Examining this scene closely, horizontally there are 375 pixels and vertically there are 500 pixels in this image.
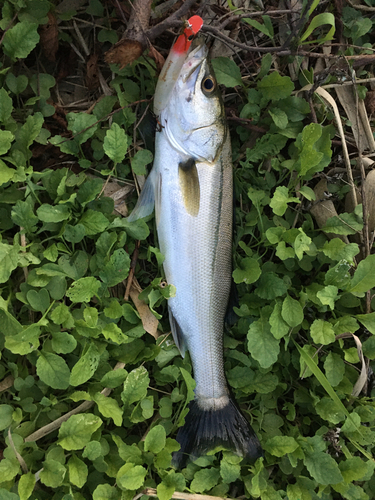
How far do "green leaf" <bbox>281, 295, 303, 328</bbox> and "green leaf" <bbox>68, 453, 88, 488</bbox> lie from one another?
1310 mm

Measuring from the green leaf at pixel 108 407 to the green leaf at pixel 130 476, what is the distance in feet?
0.72

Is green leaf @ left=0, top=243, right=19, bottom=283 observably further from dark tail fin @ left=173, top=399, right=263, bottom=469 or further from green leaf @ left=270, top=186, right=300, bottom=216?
green leaf @ left=270, top=186, right=300, bottom=216

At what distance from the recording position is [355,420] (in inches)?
85.0

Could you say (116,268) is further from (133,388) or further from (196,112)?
(196,112)

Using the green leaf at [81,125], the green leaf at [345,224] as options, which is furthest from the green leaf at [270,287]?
the green leaf at [81,125]

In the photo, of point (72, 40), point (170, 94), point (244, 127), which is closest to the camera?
point (170, 94)

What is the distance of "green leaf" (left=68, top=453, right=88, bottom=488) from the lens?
1.83 m

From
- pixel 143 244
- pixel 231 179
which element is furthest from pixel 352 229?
pixel 143 244

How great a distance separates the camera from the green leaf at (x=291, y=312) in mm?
2109

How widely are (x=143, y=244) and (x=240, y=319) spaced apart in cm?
74

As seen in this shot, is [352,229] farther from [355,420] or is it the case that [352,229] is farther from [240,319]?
[355,420]

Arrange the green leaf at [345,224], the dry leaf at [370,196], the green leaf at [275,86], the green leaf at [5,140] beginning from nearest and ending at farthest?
1. the green leaf at [5,140]
2. the green leaf at [275,86]
3. the green leaf at [345,224]
4. the dry leaf at [370,196]

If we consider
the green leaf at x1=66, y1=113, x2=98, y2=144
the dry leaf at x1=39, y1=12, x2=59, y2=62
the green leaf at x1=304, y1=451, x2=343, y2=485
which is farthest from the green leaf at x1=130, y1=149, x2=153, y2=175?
the green leaf at x1=304, y1=451, x2=343, y2=485

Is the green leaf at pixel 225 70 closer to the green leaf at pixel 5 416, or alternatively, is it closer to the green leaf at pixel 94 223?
the green leaf at pixel 94 223
